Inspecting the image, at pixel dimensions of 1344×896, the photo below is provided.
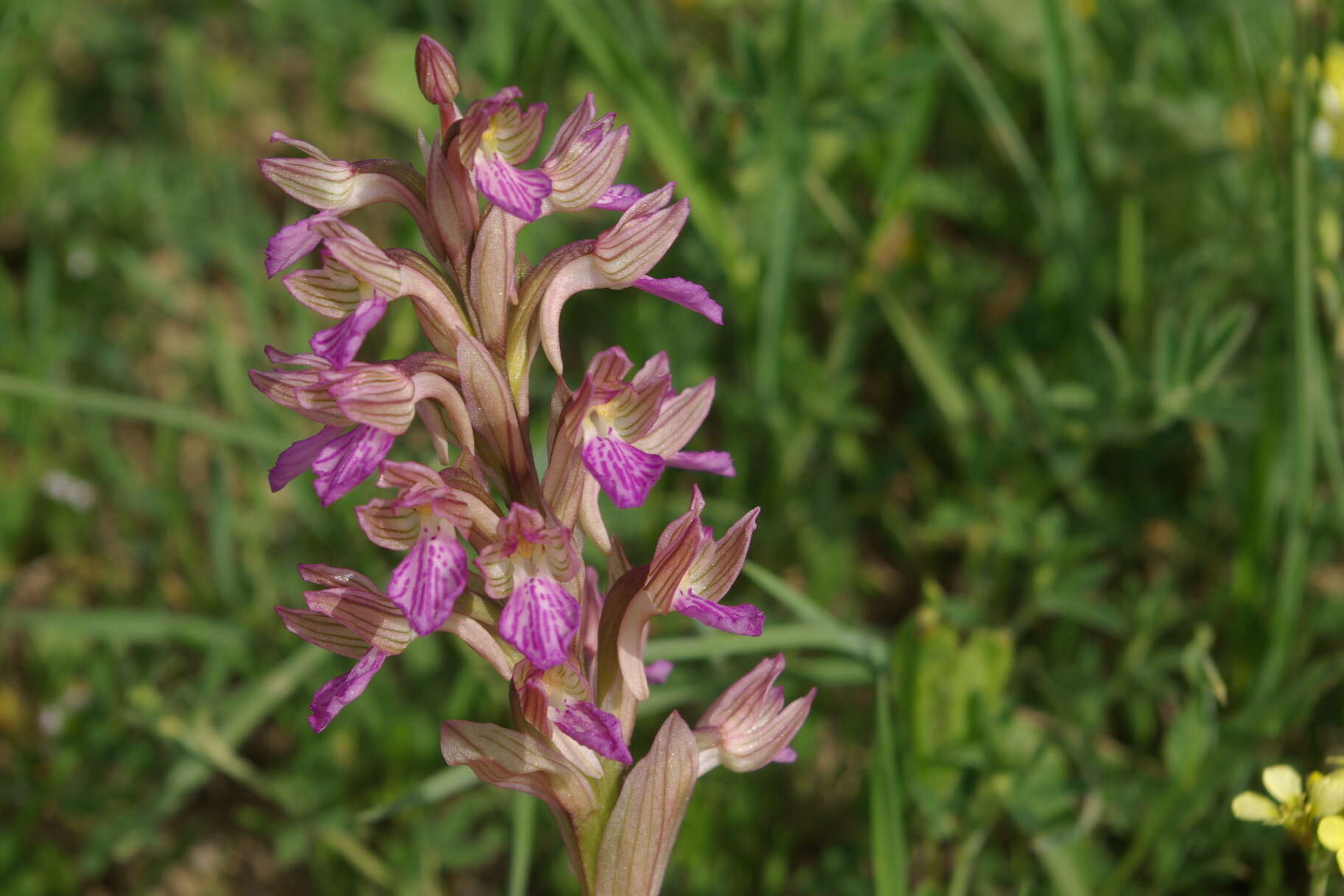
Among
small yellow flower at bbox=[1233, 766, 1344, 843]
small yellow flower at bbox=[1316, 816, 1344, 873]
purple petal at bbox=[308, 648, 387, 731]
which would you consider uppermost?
purple petal at bbox=[308, 648, 387, 731]

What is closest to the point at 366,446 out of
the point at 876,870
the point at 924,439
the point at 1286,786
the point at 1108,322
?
the point at 876,870

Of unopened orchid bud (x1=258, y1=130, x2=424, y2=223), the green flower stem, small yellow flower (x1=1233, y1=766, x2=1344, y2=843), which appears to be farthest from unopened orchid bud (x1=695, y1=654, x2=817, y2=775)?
unopened orchid bud (x1=258, y1=130, x2=424, y2=223)

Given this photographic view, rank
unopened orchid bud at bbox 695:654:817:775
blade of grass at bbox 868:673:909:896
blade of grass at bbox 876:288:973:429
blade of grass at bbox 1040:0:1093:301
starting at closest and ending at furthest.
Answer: unopened orchid bud at bbox 695:654:817:775, blade of grass at bbox 868:673:909:896, blade of grass at bbox 1040:0:1093:301, blade of grass at bbox 876:288:973:429

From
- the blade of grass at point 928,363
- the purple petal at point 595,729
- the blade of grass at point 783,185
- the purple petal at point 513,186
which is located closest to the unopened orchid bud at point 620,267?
the purple petal at point 513,186

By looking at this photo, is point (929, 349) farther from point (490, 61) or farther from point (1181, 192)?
point (490, 61)

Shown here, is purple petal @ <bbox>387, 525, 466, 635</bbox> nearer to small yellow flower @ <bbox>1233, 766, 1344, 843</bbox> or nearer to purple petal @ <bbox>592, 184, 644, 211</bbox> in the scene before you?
purple petal @ <bbox>592, 184, 644, 211</bbox>

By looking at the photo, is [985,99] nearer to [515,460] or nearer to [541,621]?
[515,460]
